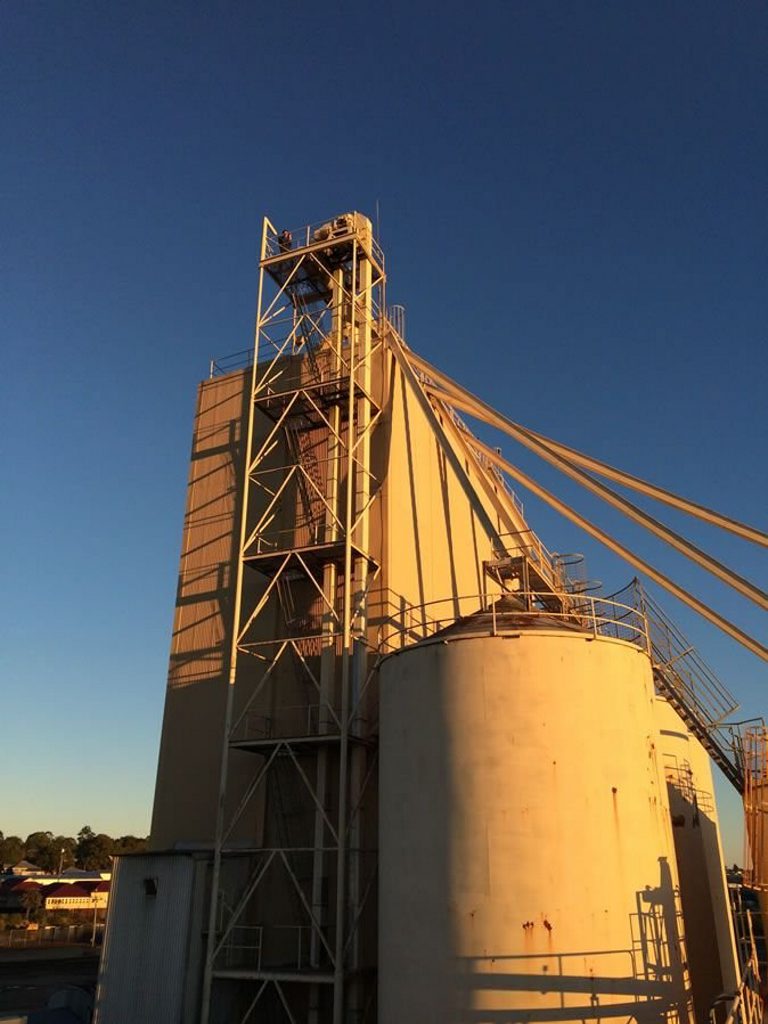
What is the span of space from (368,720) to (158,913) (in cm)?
718

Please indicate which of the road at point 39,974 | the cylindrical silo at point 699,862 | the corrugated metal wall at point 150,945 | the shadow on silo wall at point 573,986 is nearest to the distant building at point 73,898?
the road at point 39,974

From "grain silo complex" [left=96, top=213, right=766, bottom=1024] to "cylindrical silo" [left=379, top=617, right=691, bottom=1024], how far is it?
0.17 ft

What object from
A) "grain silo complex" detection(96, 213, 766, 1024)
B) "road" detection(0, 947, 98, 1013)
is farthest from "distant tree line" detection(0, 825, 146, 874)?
"grain silo complex" detection(96, 213, 766, 1024)

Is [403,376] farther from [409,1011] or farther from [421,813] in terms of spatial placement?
[409,1011]

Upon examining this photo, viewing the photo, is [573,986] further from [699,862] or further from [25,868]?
[25,868]

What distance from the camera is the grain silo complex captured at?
16.1 meters

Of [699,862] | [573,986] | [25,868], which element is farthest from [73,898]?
[573,986]

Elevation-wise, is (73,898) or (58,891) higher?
(58,891)

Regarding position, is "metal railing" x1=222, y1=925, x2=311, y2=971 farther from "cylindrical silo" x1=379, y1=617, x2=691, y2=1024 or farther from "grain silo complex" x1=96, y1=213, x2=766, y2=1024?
"cylindrical silo" x1=379, y1=617, x2=691, y2=1024

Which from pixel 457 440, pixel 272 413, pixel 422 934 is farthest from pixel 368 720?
pixel 457 440

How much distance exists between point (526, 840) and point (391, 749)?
3913 millimetres

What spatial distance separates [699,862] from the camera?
23.8 m

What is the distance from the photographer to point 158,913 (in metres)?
20.7

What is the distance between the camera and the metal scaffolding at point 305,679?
20547 mm
